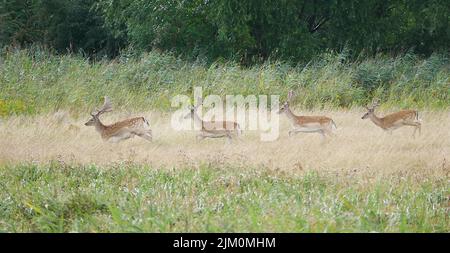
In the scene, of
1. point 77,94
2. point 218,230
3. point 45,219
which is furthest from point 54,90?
point 218,230

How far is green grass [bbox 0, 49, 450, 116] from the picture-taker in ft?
43.0

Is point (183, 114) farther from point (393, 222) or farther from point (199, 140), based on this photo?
point (393, 222)

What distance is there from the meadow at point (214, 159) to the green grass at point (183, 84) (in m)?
0.03

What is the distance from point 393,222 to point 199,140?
483 centimetres

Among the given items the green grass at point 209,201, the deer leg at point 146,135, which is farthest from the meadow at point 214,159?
the deer leg at point 146,135

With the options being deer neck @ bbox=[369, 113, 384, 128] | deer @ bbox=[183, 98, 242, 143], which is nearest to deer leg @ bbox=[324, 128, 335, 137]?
deer neck @ bbox=[369, 113, 384, 128]

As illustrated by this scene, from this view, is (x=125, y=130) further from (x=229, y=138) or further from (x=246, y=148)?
(x=246, y=148)

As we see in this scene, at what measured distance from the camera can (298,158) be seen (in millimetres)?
8828

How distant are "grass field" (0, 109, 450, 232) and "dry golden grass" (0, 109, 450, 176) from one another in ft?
0.06

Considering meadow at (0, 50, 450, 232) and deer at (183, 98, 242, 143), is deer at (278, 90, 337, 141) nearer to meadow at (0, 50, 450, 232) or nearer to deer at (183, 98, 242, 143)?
meadow at (0, 50, 450, 232)

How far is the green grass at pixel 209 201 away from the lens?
5.54 metres

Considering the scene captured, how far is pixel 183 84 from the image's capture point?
14.1 metres

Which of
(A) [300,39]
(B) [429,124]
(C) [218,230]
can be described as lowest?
(C) [218,230]

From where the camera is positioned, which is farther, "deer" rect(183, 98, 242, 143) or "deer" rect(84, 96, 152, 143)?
"deer" rect(183, 98, 242, 143)
